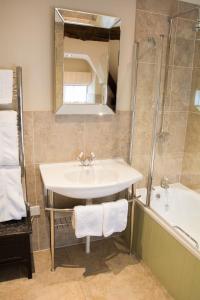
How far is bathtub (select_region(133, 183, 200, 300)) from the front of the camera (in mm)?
1708

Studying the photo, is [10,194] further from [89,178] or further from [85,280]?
[85,280]

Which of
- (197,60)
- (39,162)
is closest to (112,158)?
(39,162)

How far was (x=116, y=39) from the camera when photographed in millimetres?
2086

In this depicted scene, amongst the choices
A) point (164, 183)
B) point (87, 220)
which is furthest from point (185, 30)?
point (87, 220)

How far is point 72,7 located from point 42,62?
469 millimetres

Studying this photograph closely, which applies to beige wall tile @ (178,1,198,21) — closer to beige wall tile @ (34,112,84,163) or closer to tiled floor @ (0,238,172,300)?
beige wall tile @ (34,112,84,163)

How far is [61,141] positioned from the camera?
2.16m

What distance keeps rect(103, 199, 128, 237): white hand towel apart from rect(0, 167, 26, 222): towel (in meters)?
0.63

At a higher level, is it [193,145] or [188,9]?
[188,9]

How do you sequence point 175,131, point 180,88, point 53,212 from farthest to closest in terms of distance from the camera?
point 175,131 → point 180,88 → point 53,212

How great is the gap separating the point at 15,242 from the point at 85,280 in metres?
0.63

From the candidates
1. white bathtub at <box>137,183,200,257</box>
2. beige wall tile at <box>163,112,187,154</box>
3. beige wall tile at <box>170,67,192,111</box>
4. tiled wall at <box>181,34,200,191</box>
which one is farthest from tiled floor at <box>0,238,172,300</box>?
beige wall tile at <box>170,67,192,111</box>

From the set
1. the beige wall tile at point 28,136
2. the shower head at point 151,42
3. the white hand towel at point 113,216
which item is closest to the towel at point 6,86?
the beige wall tile at point 28,136

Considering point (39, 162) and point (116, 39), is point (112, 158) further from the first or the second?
point (116, 39)
